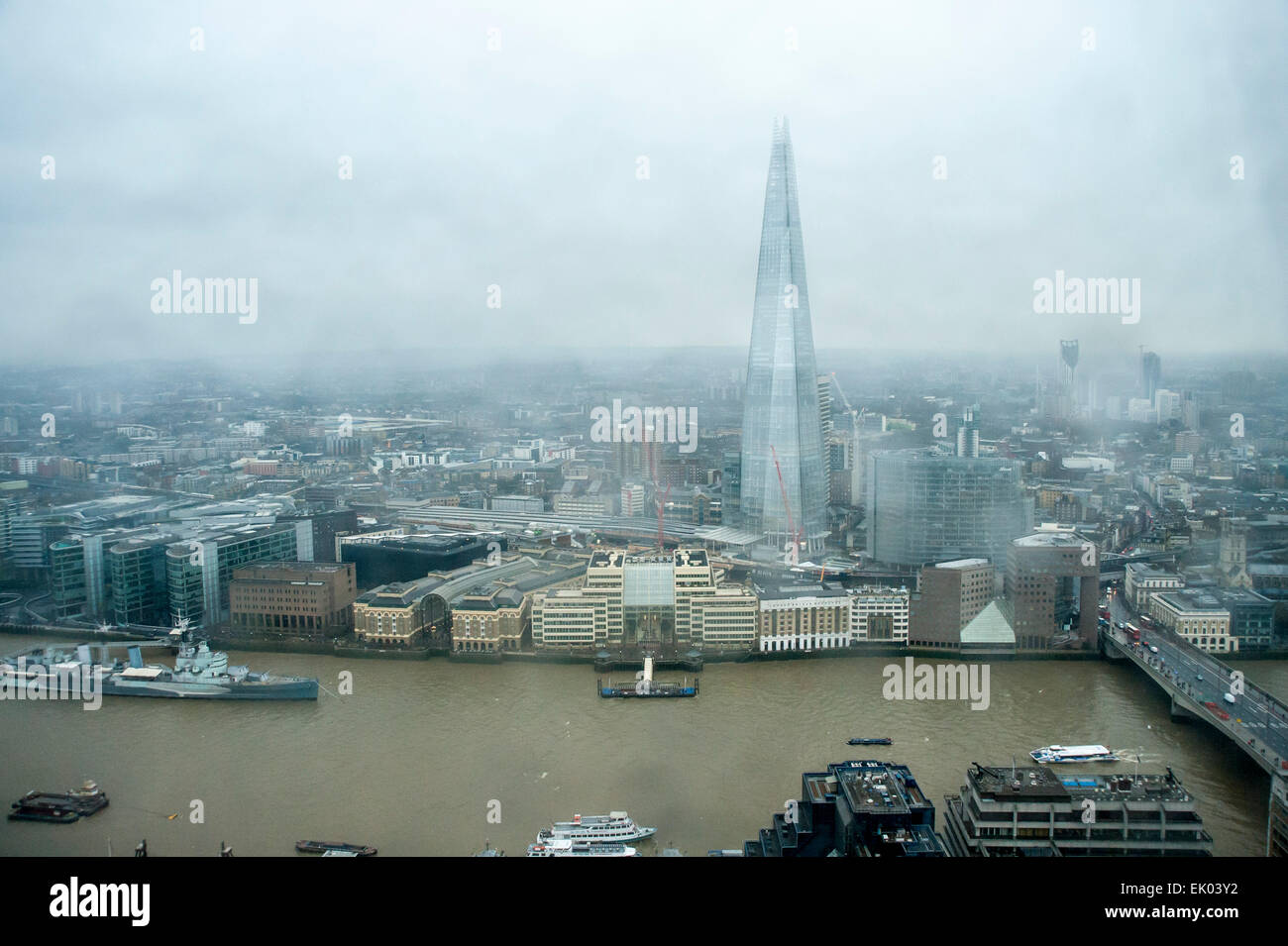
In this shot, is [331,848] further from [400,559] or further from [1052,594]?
[1052,594]

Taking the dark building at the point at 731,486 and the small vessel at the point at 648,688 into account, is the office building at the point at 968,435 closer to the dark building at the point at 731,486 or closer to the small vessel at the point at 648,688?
the dark building at the point at 731,486

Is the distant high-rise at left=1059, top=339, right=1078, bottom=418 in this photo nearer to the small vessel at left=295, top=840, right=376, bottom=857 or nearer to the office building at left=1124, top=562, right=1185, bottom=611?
the office building at left=1124, top=562, right=1185, bottom=611

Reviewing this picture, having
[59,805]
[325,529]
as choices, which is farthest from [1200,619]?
[325,529]

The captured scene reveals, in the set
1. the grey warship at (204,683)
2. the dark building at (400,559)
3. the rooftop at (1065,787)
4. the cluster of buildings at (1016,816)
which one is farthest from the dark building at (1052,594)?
the grey warship at (204,683)

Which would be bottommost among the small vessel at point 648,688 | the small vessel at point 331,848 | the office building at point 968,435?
the small vessel at point 331,848

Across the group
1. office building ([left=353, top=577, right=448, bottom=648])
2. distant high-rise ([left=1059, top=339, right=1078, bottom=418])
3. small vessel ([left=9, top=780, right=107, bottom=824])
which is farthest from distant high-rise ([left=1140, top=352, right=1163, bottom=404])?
small vessel ([left=9, top=780, right=107, bottom=824])
